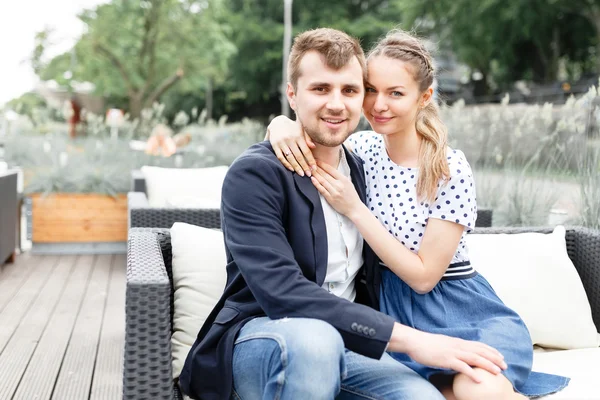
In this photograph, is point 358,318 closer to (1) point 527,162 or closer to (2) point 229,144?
(1) point 527,162

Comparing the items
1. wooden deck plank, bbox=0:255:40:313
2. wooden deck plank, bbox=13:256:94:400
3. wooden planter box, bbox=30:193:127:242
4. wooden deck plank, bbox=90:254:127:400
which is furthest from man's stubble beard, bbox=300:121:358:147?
wooden planter box, bbox=30:193:127:242

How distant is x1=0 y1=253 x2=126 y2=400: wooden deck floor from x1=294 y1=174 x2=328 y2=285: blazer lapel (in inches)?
56.4

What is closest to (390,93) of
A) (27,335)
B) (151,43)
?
(27,335)

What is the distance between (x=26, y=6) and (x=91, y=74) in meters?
4.20

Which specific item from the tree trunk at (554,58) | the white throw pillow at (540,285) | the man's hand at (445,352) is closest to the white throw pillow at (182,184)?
the white throw pillow at (540,285)

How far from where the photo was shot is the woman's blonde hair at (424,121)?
185cm

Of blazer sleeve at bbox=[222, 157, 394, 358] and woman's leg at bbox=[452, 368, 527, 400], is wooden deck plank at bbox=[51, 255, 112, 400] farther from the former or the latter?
woman's leg at bbox=[452, 368, 527, 400]

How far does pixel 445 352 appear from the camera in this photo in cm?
157

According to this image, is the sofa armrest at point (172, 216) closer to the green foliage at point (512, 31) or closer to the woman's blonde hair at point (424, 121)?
the woman's blonde hair at point (424, 121)

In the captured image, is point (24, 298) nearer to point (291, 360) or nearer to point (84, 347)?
point (84, 347)

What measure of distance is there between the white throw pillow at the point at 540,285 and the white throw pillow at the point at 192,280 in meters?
0.94

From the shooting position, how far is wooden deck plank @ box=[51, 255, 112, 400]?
2.79 metres

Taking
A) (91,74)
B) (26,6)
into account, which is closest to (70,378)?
(26,6)

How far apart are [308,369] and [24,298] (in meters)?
3.45
